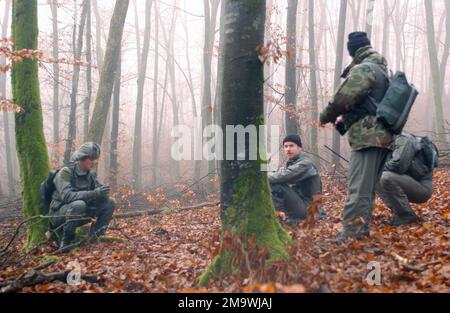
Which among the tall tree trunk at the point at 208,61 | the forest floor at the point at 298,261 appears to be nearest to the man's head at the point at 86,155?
the forest floor at the point at 298,261

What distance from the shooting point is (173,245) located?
6.71 m

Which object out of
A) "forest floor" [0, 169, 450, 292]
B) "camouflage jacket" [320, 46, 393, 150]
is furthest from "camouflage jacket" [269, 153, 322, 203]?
"camouflage jacket" [320, 46, 393, 150]

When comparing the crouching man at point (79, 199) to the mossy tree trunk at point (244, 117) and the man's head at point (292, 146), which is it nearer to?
the mossy tree trunk at point (244, 117)

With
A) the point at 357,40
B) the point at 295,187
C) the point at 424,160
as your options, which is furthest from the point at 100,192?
the point at 424,160

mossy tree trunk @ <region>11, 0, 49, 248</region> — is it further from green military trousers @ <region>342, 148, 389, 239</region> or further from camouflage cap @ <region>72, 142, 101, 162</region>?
green military trousers @ <region>342, 148, 389, 239</region>

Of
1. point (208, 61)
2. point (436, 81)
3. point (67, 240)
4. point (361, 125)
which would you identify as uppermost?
point (208, 61)

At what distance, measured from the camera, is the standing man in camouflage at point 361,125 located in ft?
15.9

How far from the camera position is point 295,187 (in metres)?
6.89

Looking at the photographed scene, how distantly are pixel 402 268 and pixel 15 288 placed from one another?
13.2ft

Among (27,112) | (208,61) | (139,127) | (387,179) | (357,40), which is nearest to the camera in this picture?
(357,40)

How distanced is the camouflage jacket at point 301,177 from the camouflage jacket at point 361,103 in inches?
63.4

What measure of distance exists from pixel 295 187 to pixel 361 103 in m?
2.31

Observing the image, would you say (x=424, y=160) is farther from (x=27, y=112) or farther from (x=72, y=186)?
(x=27, y=112)
